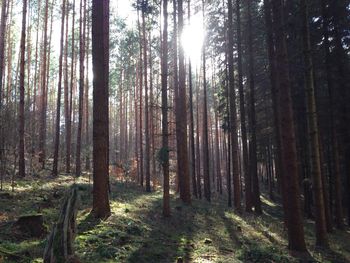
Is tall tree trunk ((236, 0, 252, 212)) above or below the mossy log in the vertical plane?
above

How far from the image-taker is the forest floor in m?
8.01

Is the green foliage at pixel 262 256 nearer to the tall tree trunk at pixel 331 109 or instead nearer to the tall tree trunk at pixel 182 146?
the tall tree trunk at pixel 182 146

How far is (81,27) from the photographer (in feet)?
79.1

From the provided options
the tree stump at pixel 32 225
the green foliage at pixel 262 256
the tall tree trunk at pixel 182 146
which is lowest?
the green foliage at pixel 262 256

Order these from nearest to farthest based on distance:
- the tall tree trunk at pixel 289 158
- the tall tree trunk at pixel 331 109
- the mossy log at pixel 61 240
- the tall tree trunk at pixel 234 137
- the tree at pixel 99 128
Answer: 1. the mossy log at pixel 61 240
2. the tree at pixel 99 128
3. the tall tree trunk at pixel 289 158
4. the tall tree trunk at pixel 331 109
5. the tall tree trunk at pixel 234 137

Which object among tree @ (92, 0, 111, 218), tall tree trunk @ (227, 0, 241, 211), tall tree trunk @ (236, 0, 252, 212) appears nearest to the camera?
tree @ (92, 0, 111, 218)

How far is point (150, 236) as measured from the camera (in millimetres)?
10711

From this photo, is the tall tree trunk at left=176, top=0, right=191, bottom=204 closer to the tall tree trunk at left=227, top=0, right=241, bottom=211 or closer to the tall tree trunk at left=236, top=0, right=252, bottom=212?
the tall tree trunk at left=227, top=0, right=241, bottom=211

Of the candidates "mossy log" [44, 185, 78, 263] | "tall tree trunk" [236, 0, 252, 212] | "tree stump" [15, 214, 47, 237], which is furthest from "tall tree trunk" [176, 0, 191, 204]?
"mossy log" [44, 185, 78, 263]

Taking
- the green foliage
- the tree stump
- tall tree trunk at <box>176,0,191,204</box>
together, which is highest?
tall tree trunk at <box>176,0,191,204</box>

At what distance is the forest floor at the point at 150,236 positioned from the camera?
801 cm

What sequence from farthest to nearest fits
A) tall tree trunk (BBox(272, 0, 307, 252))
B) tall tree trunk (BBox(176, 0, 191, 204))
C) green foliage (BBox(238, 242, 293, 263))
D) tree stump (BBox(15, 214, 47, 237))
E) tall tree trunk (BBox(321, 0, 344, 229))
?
tall tree trunk (BBox(176, 0, 191, 204)) → tall tree trunk (BBox(321, 0, 344, 229)) → tall tree trunk (BBox(272, 0, 307, 252)) → green foliage (BBox(238, 242, 293, 263)) → tree stump (BBox(15, 214, 47, 237))

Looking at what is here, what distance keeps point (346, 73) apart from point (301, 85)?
7.74 feet

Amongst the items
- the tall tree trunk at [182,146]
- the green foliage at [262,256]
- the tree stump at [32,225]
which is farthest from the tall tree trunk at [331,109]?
the tree stump at [32,225]
